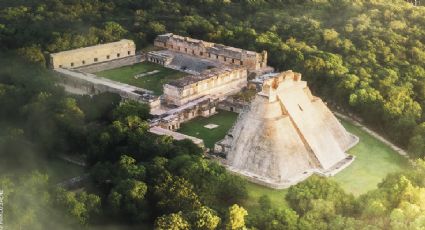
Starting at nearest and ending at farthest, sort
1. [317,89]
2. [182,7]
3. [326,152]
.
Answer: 1. [326,152]
2. [317,89]
3. [182,7]

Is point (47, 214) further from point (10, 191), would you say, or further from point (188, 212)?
point (188, 212)

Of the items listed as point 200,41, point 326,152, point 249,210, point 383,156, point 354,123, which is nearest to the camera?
point 249,210

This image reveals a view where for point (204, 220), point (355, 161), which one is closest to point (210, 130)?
point (355, 161)

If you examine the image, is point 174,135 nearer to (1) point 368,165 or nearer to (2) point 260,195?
(2) point 260,195

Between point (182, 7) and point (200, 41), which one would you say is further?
point (182, 7)

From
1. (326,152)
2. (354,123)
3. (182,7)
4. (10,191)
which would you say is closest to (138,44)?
(182,7)

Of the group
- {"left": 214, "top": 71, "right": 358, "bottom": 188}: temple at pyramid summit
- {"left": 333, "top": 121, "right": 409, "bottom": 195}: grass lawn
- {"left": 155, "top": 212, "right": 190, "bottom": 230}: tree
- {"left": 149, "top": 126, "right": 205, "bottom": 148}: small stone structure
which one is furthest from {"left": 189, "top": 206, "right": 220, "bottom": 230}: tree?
{"left": 149, "top": 126, "right": 205, "bottom": 148}: small stone structure
